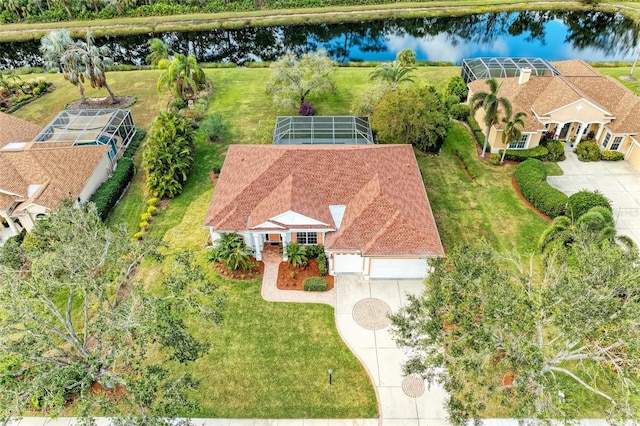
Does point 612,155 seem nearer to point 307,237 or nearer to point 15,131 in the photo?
point 307,237

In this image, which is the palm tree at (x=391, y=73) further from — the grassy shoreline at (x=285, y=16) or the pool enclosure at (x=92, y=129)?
the grassy shoreline at (x=285, y=16)

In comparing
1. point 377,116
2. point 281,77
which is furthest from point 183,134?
point 377,116

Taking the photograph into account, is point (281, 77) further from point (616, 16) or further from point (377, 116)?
point (616, 16)

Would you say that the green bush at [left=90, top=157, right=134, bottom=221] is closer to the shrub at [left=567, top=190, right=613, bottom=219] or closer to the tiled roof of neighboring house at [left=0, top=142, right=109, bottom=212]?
the tiled roof of neighboring house at [left=0, top=142, right=109, bottom=212]

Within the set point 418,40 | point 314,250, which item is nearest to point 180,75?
point 314,250

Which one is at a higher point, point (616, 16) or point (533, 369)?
point (533, 369)

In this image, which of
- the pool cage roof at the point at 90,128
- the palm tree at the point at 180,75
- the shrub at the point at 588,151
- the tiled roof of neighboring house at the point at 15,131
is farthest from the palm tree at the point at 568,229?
the tiled roof of neighboring house at the point at 15,131
